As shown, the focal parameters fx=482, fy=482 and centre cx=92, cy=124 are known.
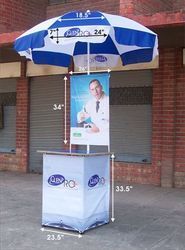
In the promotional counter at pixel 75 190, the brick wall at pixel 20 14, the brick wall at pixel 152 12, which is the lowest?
the promotional counter at pixel 75 190

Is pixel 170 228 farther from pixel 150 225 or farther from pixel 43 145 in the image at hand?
pixel 43 145

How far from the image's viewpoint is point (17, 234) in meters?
6.33

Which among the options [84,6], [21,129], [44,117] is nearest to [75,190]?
[44,117]

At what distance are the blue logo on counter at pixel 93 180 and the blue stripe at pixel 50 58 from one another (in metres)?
2.08

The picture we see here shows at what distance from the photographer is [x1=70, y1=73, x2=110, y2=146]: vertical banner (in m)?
6.34

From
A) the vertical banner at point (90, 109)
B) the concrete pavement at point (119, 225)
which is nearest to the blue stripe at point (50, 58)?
the vertical banner at point (90, 109)

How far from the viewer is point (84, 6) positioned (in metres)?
12.2

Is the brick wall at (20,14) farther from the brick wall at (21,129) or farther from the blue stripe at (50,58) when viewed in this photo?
the blue stripe at (50,58)

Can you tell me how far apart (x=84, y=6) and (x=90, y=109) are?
253 inches

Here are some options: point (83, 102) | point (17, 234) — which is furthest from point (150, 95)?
point (17, 234)

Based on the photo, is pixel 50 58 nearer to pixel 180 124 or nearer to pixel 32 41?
pixel 32 41

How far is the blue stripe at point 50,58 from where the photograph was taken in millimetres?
7347

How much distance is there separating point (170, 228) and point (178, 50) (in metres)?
4.38

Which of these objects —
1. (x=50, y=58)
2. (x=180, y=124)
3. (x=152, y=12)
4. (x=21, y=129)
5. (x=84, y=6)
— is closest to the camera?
(x=50, y=58)
